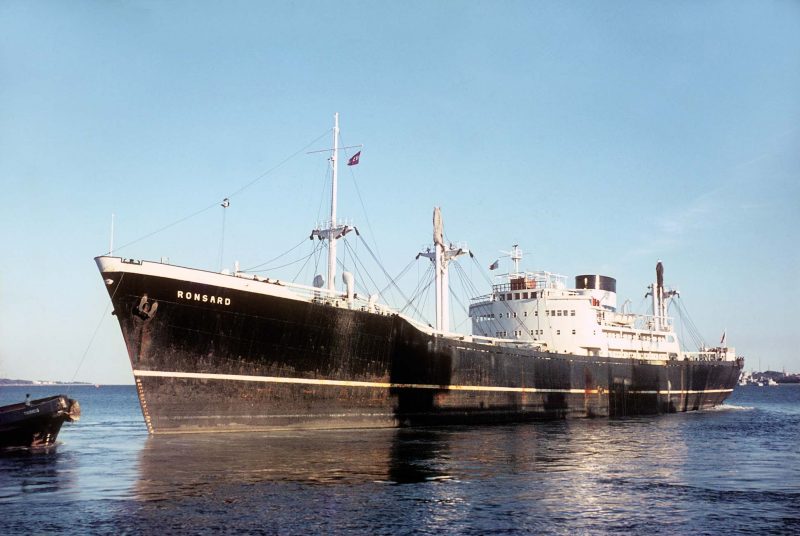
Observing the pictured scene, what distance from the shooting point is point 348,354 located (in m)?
34.6

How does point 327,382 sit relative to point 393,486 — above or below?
above

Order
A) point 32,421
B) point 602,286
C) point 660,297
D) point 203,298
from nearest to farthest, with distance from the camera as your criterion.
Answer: point 32,421 < point 203,298 < point 602,286 < point 660,297

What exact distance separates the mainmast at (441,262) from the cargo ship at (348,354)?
0.33ft

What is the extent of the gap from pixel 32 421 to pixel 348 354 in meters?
13.9

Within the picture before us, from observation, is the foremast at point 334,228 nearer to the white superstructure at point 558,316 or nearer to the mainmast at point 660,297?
the white superstructure at point 558,316

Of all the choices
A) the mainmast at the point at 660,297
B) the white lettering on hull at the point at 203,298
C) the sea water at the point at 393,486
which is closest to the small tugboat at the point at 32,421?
the sea water at the point at 393,486

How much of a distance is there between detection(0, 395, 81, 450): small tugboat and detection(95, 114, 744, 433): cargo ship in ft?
10.6

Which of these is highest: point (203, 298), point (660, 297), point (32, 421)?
point (660, 297)

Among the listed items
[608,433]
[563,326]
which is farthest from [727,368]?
[608,433]

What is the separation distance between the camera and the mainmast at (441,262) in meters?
45.3

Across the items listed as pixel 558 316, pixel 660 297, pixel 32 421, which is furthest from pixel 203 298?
pixel 660 297

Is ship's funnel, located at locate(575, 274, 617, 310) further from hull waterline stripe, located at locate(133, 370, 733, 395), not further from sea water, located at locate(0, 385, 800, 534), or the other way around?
sea water, located at locate(0, 385, 800, 534)

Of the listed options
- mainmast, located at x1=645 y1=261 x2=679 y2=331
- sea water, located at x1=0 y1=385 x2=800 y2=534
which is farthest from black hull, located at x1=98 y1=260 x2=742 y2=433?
mainmast, located at x1=645 y1=261 x2=679 y2=331

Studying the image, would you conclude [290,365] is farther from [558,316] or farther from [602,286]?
[602,286]
